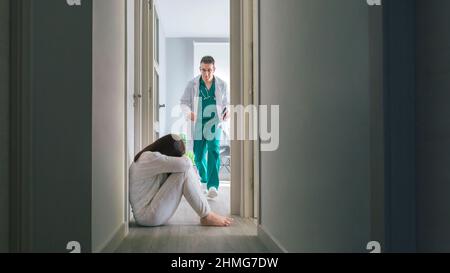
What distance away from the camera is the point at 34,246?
4.41ft

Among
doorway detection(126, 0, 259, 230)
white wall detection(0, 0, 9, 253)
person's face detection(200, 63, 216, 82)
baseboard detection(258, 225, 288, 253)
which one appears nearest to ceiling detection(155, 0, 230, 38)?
doorway detection(126, 0, 259, 230)

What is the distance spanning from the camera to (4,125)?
1259 mm

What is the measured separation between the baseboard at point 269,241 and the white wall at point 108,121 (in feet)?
2.35

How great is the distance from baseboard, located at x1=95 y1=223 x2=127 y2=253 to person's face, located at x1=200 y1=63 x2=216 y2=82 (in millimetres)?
2317

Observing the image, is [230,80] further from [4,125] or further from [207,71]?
[4,125]

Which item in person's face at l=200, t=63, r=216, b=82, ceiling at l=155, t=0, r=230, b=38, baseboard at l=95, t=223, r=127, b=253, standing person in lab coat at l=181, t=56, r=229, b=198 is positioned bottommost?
baseboard at l=95, t=223, r=127, b=253

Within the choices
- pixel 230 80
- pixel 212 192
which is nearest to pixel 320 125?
pixel 230 80

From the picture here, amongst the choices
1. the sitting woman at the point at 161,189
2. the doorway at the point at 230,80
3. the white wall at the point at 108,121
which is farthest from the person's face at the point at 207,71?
the white wall at the point at 108,121

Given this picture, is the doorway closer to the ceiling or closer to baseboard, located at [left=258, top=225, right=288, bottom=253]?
the ceiling

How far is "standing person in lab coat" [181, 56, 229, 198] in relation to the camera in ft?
14.9

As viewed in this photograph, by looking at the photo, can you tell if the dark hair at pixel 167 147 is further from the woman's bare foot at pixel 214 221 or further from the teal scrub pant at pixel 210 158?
the teal scrub pant at pixel 210 158

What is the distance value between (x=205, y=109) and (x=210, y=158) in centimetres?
62

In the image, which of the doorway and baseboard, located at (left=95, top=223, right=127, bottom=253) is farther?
the doorway

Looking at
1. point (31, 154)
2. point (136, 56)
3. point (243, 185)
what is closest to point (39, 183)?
point (31, 154)
